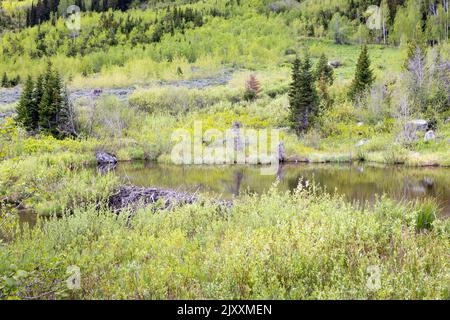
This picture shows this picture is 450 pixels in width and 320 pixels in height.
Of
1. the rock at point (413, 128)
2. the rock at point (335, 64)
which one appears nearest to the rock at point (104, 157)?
the rock at point (413, 128)

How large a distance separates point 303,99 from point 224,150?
690 cm

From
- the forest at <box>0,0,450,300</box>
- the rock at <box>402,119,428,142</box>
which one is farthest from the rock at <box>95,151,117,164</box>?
the rock at <box>402,119,428,142</box>

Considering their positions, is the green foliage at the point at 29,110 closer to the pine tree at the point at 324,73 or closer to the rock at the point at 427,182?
the pine tree at the point at 324,73

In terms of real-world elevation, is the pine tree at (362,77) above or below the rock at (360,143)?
above

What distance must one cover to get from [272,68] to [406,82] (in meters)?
19.8

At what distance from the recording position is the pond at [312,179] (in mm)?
13680

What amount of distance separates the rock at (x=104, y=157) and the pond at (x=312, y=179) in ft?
5.91

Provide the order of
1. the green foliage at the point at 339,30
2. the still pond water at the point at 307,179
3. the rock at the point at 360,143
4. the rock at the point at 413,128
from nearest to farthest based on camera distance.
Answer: the still pond water at the point at 307,179
the rock at the point at 413,128
the rock at the point at 360,143
the green foliage at the point at 339,30

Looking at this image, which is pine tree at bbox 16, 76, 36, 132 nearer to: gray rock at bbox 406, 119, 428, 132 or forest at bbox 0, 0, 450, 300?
forest at bbox 0, 0, 450, 300

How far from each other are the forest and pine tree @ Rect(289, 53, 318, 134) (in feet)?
0.32

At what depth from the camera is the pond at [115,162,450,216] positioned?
13680 millimetres

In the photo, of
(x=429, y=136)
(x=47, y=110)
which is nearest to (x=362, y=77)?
(x=429, y=136)
